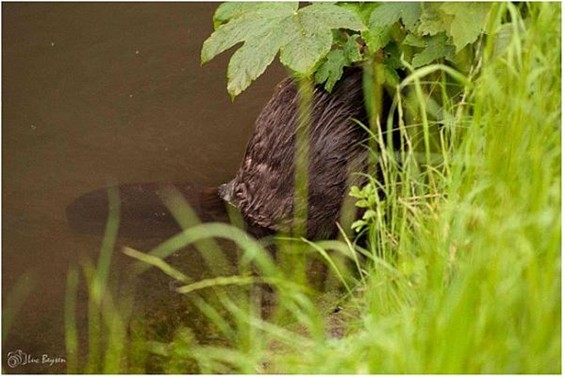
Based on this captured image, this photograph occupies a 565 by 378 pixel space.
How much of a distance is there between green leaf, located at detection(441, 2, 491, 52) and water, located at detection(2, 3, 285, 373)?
1349mm

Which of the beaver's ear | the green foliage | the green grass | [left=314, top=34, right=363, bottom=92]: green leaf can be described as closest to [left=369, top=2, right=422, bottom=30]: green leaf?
the green foliage

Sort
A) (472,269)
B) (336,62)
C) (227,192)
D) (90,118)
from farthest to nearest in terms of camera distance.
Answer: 1. (90,118)
2. (227,192)
3. (336,62)
4. (472,269)

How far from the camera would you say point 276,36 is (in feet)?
9.96

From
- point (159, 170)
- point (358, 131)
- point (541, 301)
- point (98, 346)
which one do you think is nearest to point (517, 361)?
point (541, 301)

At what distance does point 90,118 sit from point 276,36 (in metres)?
1.34

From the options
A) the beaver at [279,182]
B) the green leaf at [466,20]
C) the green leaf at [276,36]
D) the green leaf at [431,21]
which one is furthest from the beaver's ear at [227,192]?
the green leaf at [466,20]

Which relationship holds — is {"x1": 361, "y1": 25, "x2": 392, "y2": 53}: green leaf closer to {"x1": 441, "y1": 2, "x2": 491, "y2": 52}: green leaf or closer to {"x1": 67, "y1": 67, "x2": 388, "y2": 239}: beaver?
{"x1": 67, "y1": 67, "x2": 388, "y2": 239}: beaver

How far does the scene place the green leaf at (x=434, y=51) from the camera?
3000mm

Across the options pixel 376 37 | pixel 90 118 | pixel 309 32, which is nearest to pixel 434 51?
pixel 376 37

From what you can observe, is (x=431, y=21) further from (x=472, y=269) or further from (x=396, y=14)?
(x=472, y=269)

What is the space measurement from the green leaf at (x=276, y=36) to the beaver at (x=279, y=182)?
1.58 feet

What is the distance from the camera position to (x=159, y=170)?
3.80 m

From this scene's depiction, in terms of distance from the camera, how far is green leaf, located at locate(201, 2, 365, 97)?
9.83ft

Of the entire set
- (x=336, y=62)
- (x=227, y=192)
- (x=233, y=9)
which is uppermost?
(x=233, y=9)
